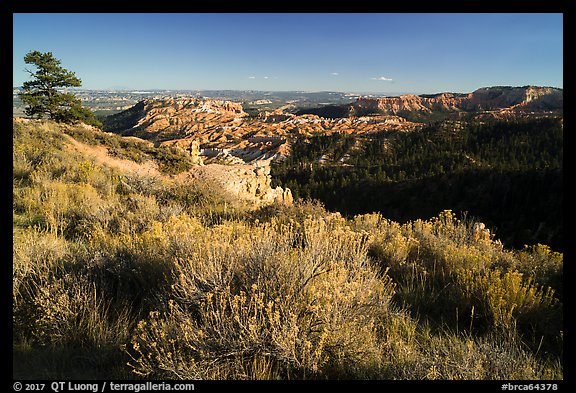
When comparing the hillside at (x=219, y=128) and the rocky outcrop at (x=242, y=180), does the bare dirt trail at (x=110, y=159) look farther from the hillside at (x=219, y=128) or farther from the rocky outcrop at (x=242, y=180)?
the hillside at (x=219, y=128)

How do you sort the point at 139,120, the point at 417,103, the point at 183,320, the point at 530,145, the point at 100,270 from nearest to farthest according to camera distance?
the point at 183,320 → the point at 100,270 → the point at 530,145 → the point at 139,120 → the point at 417,103

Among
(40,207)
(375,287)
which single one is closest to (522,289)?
(375,287)

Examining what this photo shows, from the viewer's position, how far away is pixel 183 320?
85.0 inches

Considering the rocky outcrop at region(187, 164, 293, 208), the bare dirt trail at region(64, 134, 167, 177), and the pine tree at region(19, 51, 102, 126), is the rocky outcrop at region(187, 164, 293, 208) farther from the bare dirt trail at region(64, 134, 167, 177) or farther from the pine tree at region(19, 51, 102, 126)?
the pine tree at region(19, 51, 102, 126)

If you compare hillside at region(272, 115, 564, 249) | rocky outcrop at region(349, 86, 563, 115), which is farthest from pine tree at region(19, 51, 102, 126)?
rocky outcrop at region(349, 86, 563, 115)

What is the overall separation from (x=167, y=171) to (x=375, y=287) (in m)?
13.4

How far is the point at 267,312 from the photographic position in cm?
201

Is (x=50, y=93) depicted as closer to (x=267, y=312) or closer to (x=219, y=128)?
(x=267, y=312)

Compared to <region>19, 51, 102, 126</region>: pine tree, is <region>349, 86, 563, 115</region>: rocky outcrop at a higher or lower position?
higher

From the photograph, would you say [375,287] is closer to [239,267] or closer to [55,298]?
[239,267]

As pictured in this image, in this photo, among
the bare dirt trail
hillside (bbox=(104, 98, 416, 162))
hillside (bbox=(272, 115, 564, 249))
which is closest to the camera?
the bare dirt trail

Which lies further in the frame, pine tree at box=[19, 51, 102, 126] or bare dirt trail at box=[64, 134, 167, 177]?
pine tree at box=[19, 51, 102, 126]

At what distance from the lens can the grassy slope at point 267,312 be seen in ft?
6.80

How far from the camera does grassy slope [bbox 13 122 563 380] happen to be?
207cm
